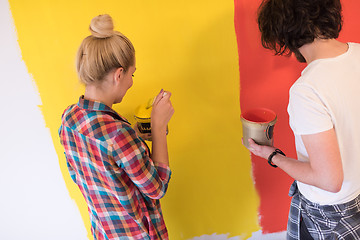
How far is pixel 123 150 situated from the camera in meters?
0.85

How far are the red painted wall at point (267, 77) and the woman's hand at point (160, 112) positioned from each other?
1.46 ft

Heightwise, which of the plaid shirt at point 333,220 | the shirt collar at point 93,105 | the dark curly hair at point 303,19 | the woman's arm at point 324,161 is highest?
the dark curly hair at point 303,19

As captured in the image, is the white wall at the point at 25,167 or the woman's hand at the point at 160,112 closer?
the woman's hand at the point at 160,112

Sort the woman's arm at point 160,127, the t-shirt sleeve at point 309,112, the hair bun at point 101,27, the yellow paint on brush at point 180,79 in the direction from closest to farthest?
the t-shirt sleeve at point 309,112, the hair bun at point 101,27, the woman's arm at point 160,127, the yellow paint on brush at point 180,79

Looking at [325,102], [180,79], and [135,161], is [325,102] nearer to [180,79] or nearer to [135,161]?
[135,161]

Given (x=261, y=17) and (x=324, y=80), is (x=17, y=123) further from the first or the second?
(x=324, y=80)

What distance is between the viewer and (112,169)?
2.90 feet

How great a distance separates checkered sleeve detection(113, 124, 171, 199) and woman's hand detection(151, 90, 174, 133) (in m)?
0.12

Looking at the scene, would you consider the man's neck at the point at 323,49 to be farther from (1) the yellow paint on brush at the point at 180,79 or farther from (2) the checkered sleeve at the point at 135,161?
(2) the checkered sleeve at the point at 135,161

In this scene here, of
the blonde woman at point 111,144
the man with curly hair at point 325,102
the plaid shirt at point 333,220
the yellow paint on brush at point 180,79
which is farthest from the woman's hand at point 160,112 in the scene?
the plaid shirt at point 333,220

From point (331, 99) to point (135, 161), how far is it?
575mm

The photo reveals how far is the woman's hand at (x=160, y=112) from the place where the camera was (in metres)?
1.00

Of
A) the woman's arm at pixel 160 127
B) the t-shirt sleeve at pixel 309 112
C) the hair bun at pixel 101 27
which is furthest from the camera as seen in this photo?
the woman's arm at pixel 160 127

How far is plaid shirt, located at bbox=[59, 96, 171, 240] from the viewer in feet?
2.83
